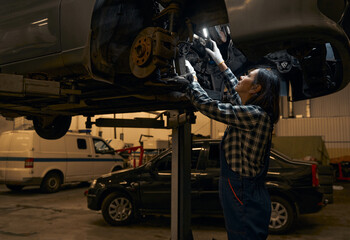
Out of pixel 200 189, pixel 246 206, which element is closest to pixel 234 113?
pixel 246 206

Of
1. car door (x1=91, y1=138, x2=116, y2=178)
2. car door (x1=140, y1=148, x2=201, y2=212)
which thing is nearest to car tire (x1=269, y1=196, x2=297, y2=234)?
car door (x1=140, y1=148, x2=201, y2=212)

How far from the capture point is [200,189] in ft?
14.9

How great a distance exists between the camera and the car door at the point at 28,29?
6.98ft

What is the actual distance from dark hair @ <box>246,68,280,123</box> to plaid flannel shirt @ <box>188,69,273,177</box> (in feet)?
0.22

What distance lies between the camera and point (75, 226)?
493 centimetres

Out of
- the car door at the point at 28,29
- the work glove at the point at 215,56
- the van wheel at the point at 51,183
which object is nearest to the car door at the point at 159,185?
the work glove at the point at 215,56

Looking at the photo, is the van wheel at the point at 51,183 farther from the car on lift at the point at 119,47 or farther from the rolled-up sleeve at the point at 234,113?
the rolled-up sleeve at the point at 234,113

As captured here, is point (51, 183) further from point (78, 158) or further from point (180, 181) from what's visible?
point (180, 181)

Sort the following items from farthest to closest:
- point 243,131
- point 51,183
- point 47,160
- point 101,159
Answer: point 101,159, point 51,183, point 47,160, point 243,131

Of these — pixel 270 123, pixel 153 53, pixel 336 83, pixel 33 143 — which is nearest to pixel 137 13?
pixel 153 53

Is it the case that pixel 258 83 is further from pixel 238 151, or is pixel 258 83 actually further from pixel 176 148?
pixel 176 148

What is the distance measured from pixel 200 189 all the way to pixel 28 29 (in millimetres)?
3191

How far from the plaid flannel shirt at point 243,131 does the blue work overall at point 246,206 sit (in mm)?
51

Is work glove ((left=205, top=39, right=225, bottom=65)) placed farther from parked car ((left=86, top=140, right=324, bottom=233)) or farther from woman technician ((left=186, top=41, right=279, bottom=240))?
parked car ((left=86, top=140, right=324, bottom=233))
